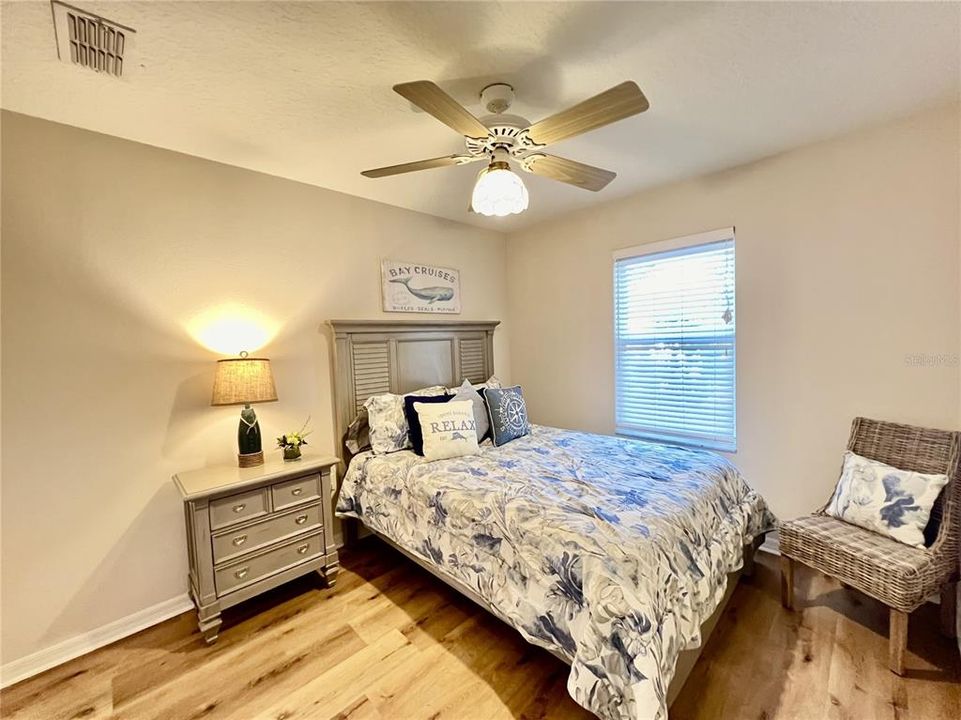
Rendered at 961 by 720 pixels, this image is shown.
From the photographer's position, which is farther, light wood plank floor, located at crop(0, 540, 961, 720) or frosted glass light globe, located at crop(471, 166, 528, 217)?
frosted glass light globe, located at crop(471, 166, 528, 217)

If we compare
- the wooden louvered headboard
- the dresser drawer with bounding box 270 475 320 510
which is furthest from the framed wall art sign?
the dresser drawer with bounding box 270 475 320 510

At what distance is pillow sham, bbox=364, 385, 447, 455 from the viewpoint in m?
2.65

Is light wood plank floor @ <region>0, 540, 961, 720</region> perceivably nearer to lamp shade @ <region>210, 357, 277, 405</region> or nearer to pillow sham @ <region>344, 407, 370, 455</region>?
pillow sham @ <region>344, 407, 370, 455</region>

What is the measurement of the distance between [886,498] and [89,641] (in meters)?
4.01

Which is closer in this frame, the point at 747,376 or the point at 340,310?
the point at 747,376

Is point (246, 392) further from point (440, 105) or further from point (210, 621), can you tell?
point (440, 105)

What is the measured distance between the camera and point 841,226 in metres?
2.29

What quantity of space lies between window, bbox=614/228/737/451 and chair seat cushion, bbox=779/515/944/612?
0.85m

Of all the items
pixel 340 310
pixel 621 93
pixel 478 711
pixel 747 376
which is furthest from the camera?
pixel 340 310

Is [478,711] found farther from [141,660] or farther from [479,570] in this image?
[141,660]

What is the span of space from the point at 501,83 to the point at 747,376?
238cm

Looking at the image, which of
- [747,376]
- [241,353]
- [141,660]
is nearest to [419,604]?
[141,660]

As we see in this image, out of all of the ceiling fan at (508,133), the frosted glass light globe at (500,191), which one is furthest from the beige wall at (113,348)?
the frosted glass light globe at (500,191)

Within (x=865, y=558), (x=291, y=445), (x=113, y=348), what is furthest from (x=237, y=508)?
(x=865, y=558)
